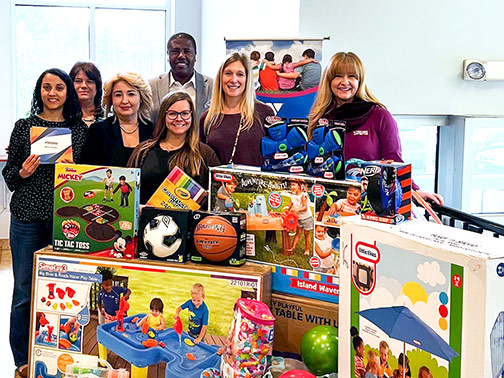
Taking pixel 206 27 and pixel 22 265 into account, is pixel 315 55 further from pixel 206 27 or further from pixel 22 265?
pixel 206 27

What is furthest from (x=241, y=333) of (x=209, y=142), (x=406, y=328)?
(x=209, y=142)

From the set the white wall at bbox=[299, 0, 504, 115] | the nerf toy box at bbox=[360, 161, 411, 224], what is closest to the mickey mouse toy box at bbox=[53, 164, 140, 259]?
the nerf toy box at bbox=[360, 161, 411, 224]

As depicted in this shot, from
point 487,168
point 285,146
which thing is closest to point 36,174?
point 285,146

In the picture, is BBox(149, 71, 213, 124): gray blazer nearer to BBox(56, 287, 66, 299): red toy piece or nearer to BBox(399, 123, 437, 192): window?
BBox(399, 123, 437, 192): window

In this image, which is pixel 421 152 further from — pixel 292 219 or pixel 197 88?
pixel 292 219

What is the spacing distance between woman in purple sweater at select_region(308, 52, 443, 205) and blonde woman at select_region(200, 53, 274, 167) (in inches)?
10.9

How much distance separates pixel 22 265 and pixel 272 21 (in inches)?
89.1

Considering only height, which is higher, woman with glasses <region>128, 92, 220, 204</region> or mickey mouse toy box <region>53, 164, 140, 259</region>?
woman with glasses <region>128, 92, 220, 204</region>

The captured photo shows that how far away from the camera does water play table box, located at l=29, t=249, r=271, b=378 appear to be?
2016mm

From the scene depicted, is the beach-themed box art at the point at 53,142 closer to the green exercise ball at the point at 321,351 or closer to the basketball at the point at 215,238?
the basketball at the point at 215,238

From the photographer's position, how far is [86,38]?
7172 mm

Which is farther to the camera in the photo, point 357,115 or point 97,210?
point 357,115

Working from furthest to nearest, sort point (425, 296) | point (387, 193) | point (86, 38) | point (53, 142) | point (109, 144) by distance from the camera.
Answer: point (86, 38)
point (109, 144)
point (53, 142)
point (387, 193)
point (425, 296)

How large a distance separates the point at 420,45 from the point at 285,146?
8.43 ft
